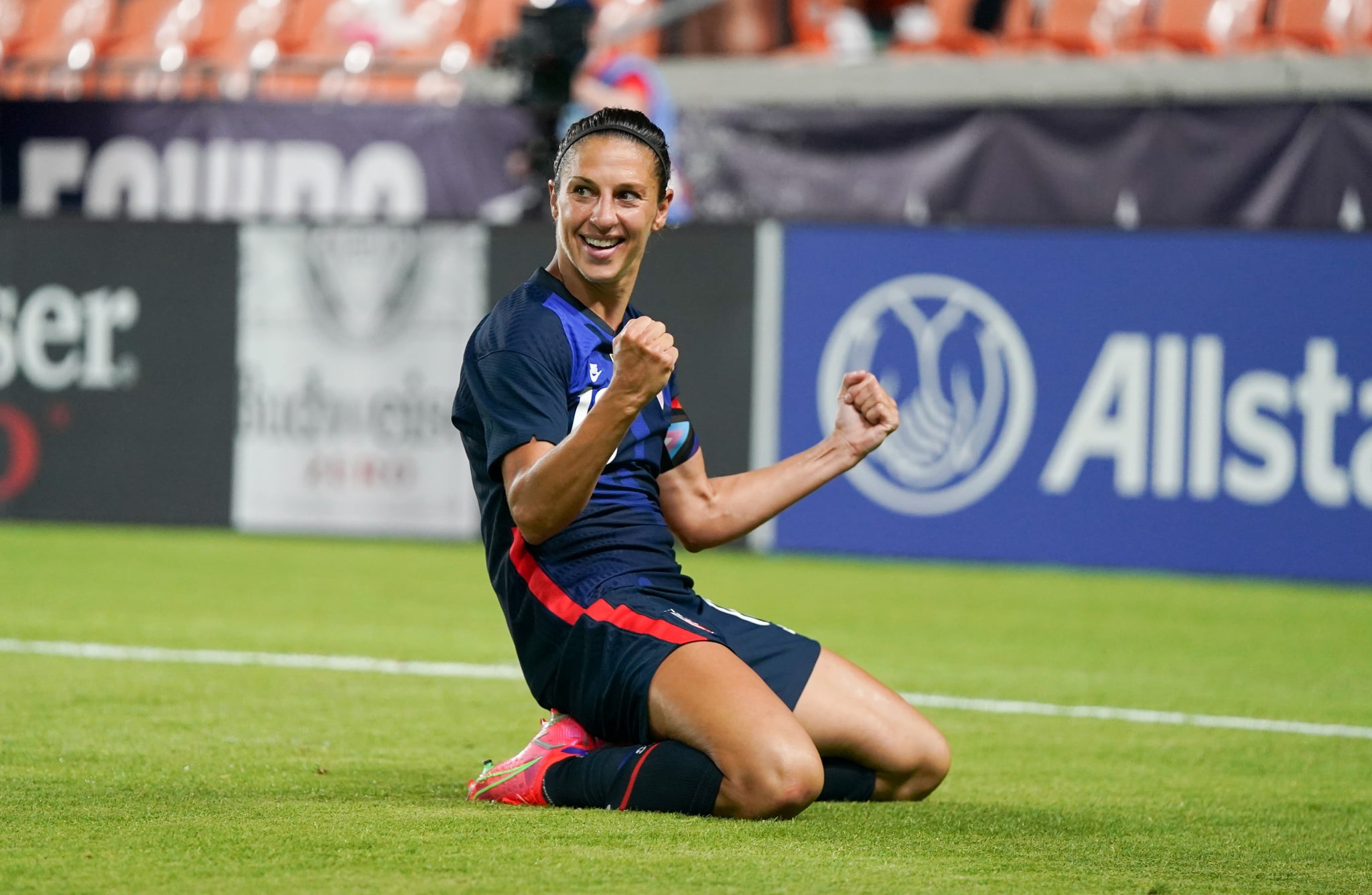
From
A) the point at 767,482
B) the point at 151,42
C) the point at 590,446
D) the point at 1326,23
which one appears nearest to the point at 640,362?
the point at 590,446

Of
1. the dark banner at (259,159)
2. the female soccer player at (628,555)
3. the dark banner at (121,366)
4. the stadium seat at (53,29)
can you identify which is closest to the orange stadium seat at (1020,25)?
the dark banner at (259,159)

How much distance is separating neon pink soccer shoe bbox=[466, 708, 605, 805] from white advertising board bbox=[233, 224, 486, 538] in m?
6.02

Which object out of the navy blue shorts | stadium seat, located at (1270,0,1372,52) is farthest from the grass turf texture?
stadium seat, located at (1270,0,1372,52)

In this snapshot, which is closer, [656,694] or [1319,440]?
[656,694]

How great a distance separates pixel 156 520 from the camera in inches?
425

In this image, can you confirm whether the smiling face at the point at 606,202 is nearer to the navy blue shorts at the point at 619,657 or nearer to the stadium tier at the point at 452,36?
the navy blue shorts at the point at 619,657

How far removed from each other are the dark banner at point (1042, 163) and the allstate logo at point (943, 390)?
5.30 ft

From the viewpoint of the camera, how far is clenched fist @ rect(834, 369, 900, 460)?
4652 mm

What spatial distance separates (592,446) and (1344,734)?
305 centimetres

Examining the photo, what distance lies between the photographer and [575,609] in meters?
4.31

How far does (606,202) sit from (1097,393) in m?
5.79

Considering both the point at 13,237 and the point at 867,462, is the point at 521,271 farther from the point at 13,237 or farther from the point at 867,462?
the point at 13,237

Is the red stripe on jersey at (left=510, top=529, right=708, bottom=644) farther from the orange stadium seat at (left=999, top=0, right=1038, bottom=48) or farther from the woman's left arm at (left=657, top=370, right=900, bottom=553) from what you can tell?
the orange stadium seat at (left=999, top=0, right=1038, bottom=48)

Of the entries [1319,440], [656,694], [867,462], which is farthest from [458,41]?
[656,694]
